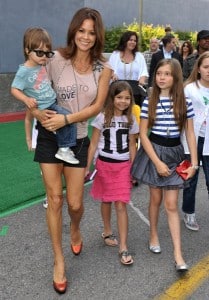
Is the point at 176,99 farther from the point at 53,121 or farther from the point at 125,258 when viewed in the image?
the point at 125,258

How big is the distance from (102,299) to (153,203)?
1036 millimetres

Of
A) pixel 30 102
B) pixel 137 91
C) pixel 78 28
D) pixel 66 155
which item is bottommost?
pixel 137 91

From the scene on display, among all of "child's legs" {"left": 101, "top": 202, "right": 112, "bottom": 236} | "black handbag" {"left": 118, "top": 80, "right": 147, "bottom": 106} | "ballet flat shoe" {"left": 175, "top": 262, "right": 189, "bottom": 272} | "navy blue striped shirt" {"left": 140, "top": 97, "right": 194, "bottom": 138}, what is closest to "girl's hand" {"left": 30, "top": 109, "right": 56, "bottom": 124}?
"navy blue striped shirt" {"left": 140, "top": 97, "right": 194, "bottom": 138}

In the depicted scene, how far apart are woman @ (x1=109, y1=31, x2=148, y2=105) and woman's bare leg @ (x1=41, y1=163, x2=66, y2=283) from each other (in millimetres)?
3349

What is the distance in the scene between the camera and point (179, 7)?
19.8 m

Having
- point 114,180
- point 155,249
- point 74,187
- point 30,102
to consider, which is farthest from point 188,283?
point 30,102

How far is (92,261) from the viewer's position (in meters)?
3.70

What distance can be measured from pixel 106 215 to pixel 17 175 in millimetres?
2354

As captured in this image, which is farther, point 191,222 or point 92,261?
point 191,222

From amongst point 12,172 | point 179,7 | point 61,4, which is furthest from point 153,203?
point 179,7

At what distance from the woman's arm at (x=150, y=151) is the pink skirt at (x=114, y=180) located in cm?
32

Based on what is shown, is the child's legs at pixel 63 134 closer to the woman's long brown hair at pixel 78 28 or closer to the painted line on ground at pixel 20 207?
the woman's long brown hair at pixel 78 28

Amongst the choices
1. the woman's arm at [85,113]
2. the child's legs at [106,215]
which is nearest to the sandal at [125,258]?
the child's legs at [106,215]

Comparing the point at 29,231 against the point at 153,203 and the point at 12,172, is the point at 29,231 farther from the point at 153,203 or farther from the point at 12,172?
the point at 12,172
